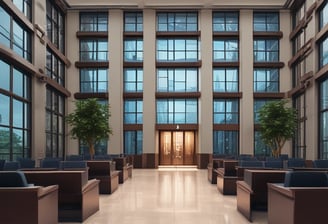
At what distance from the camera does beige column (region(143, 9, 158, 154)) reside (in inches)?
1105

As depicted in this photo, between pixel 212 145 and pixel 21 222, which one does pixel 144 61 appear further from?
pixel 21 222

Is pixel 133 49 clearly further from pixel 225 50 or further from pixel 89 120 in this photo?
pixel 89 120

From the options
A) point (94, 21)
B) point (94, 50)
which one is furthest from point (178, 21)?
point (94, 50)

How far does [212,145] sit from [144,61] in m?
7.32

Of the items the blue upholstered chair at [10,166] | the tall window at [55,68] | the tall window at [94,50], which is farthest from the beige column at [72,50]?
the blue upholstered chair at [10,166]

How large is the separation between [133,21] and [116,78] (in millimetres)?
4290

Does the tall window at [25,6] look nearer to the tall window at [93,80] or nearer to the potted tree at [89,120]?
the potted tree at [89,120]

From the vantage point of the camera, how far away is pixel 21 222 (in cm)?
579

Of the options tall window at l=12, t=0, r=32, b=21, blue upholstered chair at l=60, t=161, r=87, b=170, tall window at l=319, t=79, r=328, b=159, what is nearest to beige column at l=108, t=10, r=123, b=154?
tall window at l=12, t=0, r=32, b=21

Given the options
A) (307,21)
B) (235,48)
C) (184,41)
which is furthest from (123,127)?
(307,21)

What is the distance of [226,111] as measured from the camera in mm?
28469

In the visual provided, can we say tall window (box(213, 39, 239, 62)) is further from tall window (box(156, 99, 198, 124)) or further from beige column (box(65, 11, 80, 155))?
beige column (box(65, 11, 80, 155))

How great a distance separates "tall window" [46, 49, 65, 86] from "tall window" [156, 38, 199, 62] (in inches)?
265

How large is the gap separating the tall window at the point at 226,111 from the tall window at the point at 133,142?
5.36 metres
